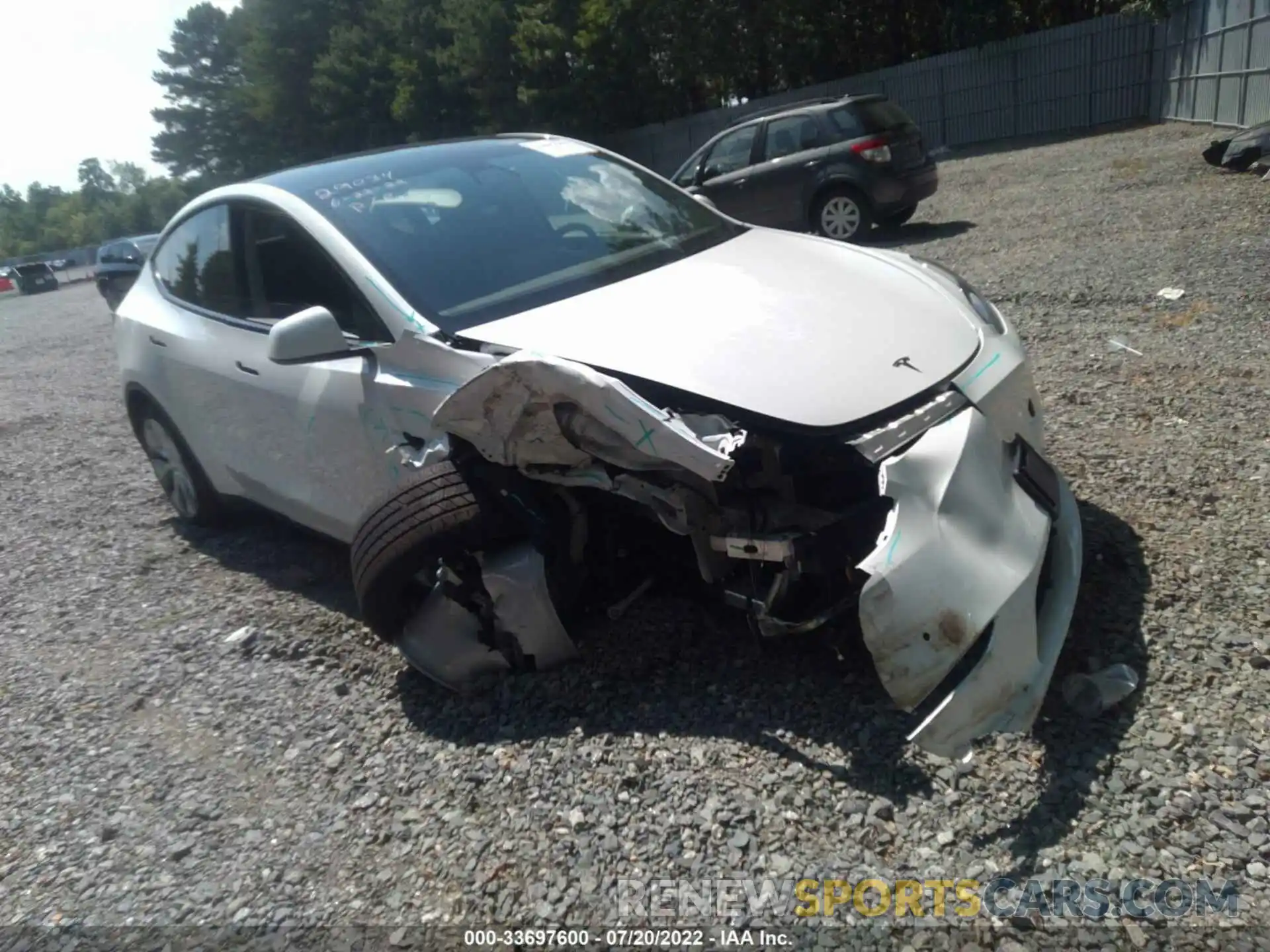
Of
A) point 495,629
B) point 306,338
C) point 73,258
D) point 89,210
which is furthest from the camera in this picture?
point 89,210

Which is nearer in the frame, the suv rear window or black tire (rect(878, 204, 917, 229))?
the suv rear window

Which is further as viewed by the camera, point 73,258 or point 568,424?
point 73,258

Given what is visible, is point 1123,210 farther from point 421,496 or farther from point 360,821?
point 360,821

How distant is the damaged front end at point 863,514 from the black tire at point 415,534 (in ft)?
0.42

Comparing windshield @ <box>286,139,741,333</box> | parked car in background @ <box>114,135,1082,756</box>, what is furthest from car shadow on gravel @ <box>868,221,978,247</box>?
parked car in background @ <box>114,135,1082,756</box>

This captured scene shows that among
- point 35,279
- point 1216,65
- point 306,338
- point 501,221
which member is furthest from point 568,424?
point 35,279

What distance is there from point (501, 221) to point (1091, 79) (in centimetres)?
2093

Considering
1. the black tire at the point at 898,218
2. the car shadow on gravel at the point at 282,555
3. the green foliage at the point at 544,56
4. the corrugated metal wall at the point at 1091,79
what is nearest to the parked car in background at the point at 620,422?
the car shadow on gravel at the point at 282,555

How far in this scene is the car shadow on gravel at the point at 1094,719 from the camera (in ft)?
7.63

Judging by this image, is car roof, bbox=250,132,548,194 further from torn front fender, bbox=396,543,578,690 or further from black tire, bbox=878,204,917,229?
black tire, bbox=878,204,917,229

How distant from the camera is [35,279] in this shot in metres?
35.0

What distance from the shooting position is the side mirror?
10.8 ft

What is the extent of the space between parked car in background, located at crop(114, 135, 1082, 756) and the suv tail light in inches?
281

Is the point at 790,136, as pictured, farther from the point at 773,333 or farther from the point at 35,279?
the point at 35,279
